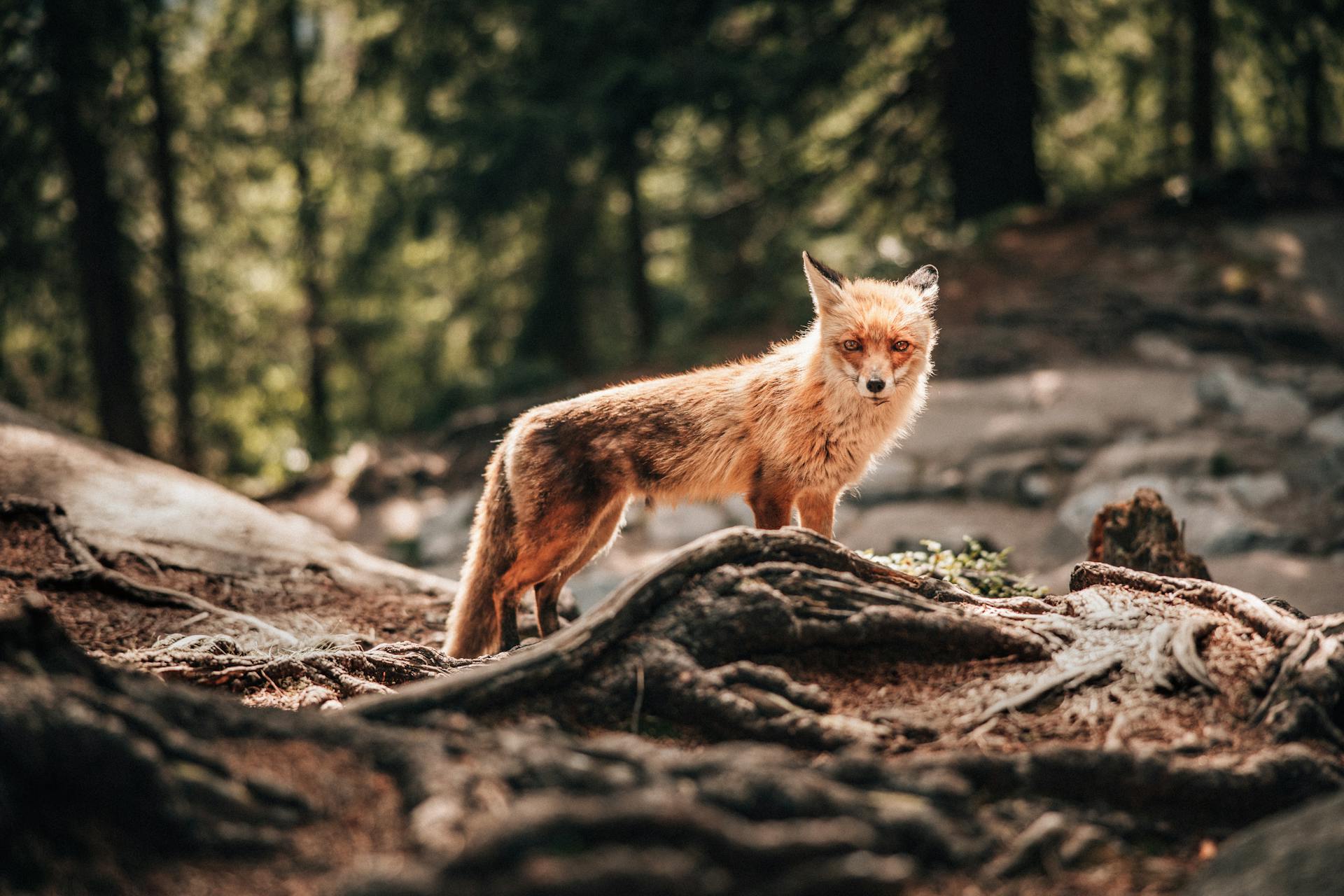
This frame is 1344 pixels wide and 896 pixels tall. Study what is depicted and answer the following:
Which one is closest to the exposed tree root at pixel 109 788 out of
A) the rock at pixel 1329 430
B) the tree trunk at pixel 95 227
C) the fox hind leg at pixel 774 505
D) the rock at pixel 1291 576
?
the fox hind leg at pixel 774 505

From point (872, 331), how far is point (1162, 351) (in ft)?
28.5

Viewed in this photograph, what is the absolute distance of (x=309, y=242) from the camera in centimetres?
2020

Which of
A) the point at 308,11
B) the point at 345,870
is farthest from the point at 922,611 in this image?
the point at 308,11

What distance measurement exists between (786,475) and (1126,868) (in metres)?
3.18

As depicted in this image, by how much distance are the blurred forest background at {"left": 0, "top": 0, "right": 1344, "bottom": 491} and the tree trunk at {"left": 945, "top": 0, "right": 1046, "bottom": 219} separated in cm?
5

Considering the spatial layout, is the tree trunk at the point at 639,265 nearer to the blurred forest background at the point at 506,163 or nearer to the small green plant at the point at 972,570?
Result: the blurred forest background at the point at 506,163

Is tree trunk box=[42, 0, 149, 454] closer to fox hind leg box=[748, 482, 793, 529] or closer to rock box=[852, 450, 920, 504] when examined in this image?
rock box=[852, 450, 920, 504]

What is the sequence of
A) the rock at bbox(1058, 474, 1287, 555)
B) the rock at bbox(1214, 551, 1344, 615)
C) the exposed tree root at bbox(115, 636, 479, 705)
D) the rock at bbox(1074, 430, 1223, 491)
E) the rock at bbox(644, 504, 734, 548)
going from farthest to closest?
the rock at bbox(644, 504, 734, 548) < the rock at bbox(1074, 430, 1223, 491) < the rock at bbox(1058, 474, 1287, 555) < the rock at bbox(1214, 551, 1344, 615) < the exposed tree root at bbox(115, 636, 479, 705)

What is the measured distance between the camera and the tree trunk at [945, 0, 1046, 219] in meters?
15.5

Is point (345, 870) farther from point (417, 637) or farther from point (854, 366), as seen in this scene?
point (417, 637)

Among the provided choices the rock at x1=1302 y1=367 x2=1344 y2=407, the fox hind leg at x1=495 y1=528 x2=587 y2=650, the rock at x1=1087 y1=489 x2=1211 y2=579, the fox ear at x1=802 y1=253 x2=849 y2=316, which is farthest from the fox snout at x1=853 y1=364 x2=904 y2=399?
the rock at x1=1302 y1=367 x2=1344 y2=407

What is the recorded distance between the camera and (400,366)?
79.1 feet

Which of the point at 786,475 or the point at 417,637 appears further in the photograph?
the point at 417,637

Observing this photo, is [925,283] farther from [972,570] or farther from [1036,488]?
[1036,488]
